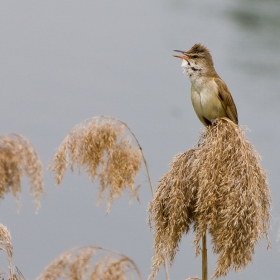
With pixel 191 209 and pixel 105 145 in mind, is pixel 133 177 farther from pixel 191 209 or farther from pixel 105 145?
pixel 191 209

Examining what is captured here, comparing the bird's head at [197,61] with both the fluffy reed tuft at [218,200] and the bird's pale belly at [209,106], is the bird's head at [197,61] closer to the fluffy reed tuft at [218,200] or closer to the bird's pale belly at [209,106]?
the bird's pale belly at [209,106]

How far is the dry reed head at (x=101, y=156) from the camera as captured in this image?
322 cm

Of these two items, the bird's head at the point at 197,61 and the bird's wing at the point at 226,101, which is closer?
the bird's head at the point at 197,61

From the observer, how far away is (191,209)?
248cm

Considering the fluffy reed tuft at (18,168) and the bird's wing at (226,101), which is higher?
the bird's wing at (226,101)

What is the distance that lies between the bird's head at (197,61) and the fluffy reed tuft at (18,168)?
1.26m

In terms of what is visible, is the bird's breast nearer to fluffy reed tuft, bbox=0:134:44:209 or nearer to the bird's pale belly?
the bird's pale belly

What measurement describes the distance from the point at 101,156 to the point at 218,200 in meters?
1.05

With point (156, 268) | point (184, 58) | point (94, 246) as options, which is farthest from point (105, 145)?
point (94, 246)

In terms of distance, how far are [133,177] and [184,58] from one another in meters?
0.77

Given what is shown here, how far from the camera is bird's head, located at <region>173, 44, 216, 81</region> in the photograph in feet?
12.4

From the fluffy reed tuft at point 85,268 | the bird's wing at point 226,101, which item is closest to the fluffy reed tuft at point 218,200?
the fluffy reed tuft at point 85,268

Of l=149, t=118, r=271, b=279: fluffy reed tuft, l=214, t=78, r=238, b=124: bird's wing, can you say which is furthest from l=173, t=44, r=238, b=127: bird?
l=149, t=118, r=271, b=279: fluffy reed tuft

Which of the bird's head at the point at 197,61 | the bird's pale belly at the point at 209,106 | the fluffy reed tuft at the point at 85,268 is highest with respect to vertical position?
the bird's head at the point at 197,61
